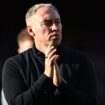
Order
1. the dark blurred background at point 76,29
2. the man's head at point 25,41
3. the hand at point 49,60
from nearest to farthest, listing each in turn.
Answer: the hand at point 49,60
the man's head at point 25,41
the dark blurred background at point 76,29

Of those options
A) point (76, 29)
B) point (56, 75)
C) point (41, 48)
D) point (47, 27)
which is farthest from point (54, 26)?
point (76, 29)

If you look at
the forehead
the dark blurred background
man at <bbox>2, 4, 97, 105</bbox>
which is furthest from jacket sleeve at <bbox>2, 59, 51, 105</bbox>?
the dark blurred background

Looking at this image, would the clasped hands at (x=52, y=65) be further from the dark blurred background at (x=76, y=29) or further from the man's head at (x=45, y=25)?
the dark blurred background at (x=76, y=29)

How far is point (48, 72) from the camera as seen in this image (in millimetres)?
3900

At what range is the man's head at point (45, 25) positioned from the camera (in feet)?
13.2

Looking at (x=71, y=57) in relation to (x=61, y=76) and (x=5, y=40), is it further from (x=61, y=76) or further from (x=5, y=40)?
(x=5, y=40)

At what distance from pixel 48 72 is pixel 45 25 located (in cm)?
34

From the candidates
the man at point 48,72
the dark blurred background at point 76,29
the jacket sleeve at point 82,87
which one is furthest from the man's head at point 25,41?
the dark blurred background at point 76,29

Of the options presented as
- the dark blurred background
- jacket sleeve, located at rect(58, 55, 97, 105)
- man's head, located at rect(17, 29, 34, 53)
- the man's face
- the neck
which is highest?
the man's face

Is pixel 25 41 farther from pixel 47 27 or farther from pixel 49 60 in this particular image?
pixel 49 60

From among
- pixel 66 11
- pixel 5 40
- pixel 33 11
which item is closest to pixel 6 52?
pixel 5 40

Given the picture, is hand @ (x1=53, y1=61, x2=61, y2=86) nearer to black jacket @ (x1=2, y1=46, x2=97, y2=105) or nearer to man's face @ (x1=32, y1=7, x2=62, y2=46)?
black jacket @ (x1=2, y1=46, x2=97, y2=105)

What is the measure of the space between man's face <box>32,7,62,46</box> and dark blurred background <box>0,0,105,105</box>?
145 inches

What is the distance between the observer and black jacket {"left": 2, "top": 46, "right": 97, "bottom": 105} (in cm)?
392
